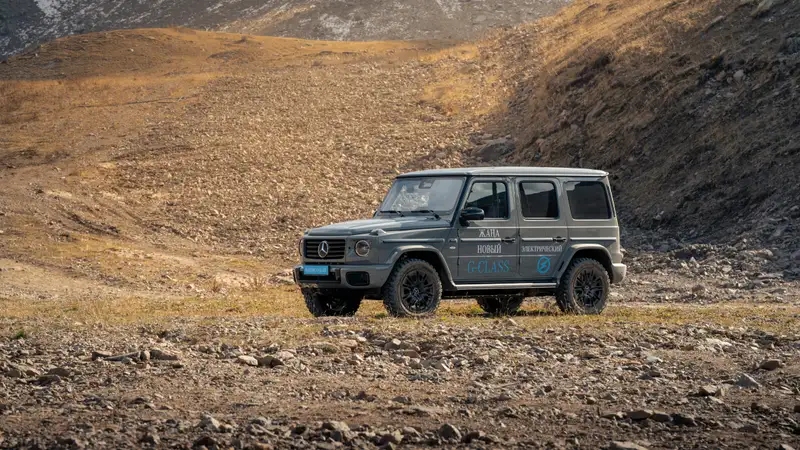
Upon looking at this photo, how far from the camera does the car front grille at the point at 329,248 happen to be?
42.0 feet

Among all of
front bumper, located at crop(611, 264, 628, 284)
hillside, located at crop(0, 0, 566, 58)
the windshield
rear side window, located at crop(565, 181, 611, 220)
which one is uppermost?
hillside, located at crop(0, 0, 566, 58)

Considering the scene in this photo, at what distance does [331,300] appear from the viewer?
13781 mm

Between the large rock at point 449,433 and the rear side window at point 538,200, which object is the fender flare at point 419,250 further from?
the large rock at point 449,433

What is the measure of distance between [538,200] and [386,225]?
2285 millimetres

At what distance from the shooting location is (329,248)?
12906mm

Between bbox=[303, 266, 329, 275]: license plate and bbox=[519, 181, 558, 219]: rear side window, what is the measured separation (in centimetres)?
272

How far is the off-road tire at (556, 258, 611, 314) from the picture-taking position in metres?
14.0

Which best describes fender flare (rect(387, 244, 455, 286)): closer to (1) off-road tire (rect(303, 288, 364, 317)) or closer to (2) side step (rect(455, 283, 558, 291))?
(2) side step (rect(455, 283, 558, 291))

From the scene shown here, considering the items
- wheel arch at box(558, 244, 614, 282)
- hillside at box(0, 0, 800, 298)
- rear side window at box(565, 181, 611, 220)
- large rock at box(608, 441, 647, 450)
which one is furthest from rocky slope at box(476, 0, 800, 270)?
large rock at box(608, 441, 647, 450)

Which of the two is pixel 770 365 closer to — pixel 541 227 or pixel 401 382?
pixel 401 382

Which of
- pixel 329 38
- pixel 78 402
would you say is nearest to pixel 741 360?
pixel 78 402

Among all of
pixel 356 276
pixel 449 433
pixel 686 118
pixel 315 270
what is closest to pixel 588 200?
pixel 356 276

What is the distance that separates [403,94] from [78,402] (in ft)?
115

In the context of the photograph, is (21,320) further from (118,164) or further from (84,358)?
(118,164)
